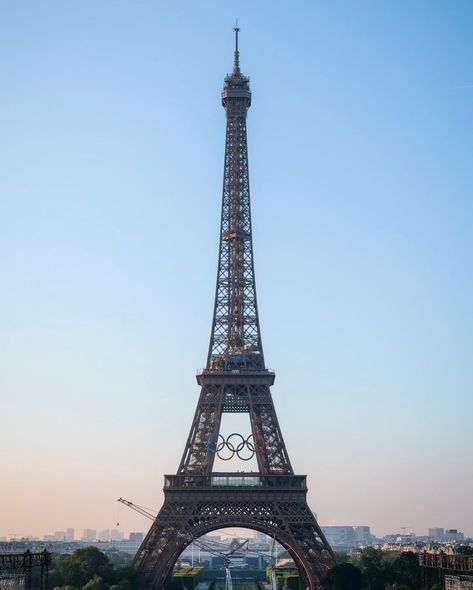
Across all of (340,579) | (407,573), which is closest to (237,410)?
(340,579)

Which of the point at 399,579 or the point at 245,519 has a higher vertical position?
the point at 245,519

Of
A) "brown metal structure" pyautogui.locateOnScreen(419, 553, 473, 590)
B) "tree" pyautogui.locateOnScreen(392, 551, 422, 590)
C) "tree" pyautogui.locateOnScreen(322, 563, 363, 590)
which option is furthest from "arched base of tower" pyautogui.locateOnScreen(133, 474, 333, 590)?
"tree" pyautogui.locateOnScreen(392, 551, 422, 590)

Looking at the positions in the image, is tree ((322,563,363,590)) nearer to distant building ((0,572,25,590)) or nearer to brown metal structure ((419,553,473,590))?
brown metal structure ((419,553,473,590))

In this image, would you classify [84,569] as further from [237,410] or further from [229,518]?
[237,410]

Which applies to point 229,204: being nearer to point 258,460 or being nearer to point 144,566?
point 258,460

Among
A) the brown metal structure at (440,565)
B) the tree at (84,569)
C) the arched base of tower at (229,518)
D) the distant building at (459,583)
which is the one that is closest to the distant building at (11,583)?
the tree at (84,569)

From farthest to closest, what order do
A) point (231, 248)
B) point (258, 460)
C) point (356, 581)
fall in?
1. point (231, 248)
2. point (258, 460)
3. point (356, 581)

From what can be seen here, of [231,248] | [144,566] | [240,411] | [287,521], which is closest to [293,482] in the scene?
[287,521]
